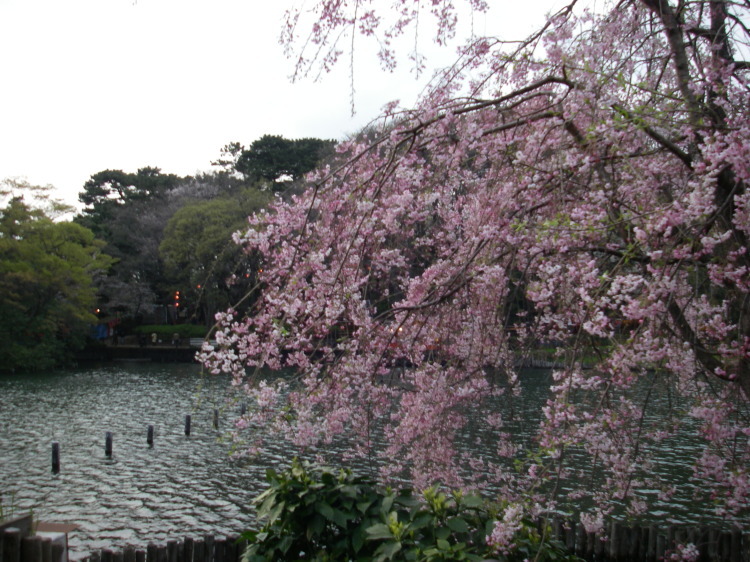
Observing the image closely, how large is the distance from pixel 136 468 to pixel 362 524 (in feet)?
38.2

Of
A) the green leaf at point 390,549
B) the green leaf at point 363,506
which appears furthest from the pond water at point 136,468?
the green leaf at point 390,549

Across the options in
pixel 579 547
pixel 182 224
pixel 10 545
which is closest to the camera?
pixel 10 545

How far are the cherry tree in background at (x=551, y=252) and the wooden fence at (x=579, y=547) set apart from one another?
672mm

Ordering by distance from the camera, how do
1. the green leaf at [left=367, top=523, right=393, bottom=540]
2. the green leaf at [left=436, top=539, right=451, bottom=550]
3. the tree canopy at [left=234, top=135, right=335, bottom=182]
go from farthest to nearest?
the tree canopy at [left=234, top=135, right=335, bottom=182] < the green leaf at [left=367, top=523, right=393, bottom=540] < the green leaf at [left=436, top=539, right=451, bottom=550]

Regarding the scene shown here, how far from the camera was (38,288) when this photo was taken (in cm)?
3086

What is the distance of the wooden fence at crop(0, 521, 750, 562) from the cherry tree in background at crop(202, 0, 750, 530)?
67 centimetres

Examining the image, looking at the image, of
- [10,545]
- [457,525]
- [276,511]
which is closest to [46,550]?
Result: [10,545]

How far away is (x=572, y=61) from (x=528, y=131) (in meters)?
0.88

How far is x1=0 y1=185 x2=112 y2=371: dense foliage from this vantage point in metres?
29.6

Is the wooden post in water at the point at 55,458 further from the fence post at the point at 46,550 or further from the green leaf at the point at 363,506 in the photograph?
the green leaf at the point at 363,506

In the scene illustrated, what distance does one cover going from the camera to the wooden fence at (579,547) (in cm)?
427

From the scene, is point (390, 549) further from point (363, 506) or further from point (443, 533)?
point (363, 506)

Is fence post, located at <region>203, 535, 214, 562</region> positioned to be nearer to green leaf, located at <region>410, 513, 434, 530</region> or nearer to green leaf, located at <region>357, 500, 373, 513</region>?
green leaf, located at <region>357, 500, 373, 513</region>

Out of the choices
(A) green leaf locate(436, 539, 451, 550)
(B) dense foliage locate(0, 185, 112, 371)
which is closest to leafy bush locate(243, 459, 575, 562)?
(A) green leaf locate(436, 539, 451, 550)
